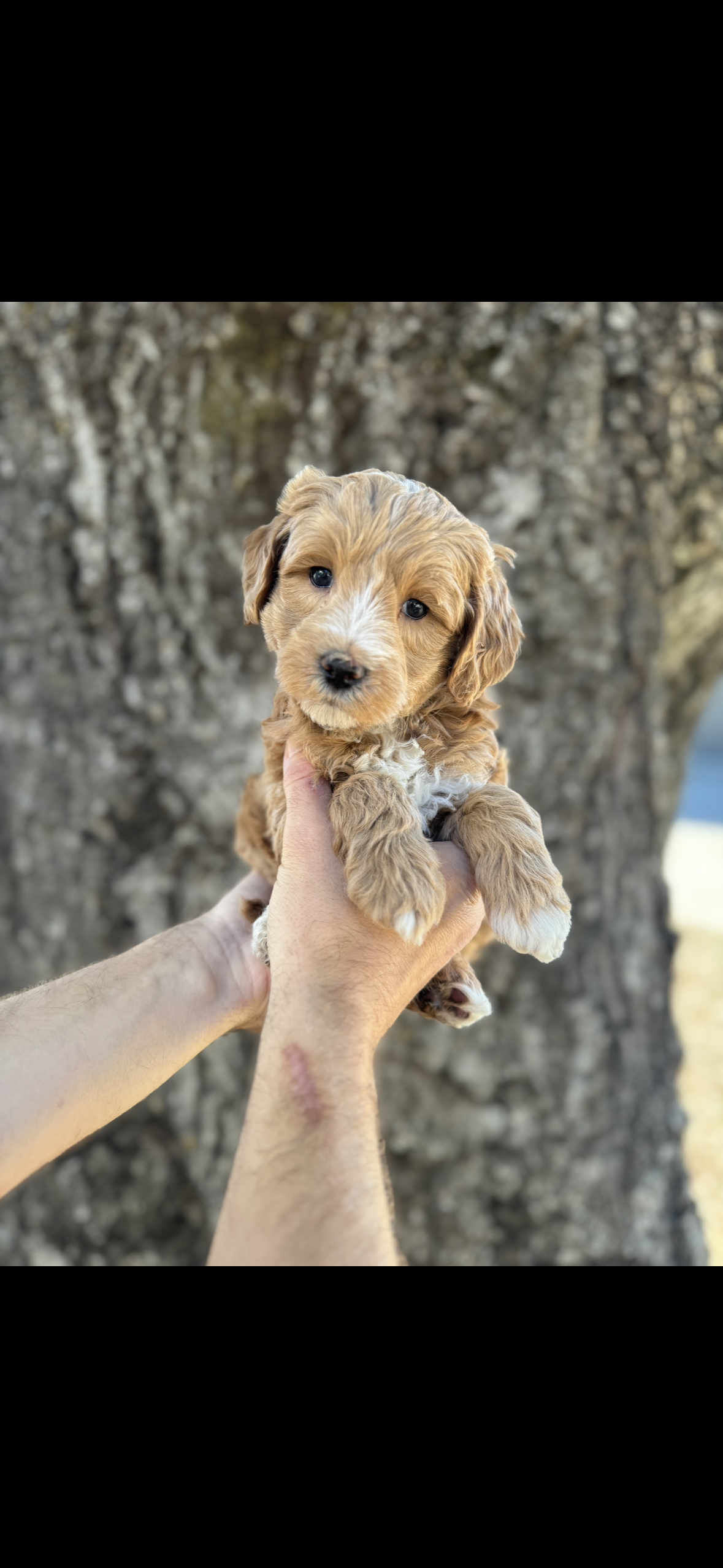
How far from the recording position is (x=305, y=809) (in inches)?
104

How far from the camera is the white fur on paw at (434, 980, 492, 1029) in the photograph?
2875 millimetres

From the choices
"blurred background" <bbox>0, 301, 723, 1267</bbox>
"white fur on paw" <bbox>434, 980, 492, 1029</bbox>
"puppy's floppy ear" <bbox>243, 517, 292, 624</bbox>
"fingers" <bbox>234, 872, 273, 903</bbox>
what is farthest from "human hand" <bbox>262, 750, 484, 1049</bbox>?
"blurred background" <bbox>0, 301, 723, 1267</bbox>

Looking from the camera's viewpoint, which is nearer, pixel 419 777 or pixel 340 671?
pixel 340 671

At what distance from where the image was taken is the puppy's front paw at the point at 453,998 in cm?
290

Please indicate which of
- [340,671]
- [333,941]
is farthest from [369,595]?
[333,941]

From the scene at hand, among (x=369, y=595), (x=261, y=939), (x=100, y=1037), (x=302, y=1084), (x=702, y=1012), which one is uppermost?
(x=702, y=1012)

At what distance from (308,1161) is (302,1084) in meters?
0.19

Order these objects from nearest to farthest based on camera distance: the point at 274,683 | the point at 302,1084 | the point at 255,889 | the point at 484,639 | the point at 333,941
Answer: the point at 302,1084, the point at 333,941, the point at 484,639, the point at 255,889, the point at 274,683

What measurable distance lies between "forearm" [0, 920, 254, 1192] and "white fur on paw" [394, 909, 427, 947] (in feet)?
3.75

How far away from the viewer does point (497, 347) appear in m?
4.41

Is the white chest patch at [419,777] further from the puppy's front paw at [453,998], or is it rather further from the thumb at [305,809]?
the puppy's front paw at [453,998]

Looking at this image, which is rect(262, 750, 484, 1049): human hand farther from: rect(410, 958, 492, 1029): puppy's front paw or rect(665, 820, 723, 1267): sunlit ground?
rect(665, 820, 723, 1267): sunlit ground

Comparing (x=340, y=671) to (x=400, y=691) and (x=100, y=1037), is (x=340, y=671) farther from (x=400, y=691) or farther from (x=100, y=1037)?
(x=100, y=1037)

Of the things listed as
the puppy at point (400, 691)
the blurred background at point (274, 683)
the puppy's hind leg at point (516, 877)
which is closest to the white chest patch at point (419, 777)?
the puppy at point (400, 691)
